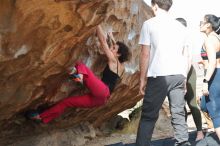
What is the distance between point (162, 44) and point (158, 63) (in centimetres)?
24

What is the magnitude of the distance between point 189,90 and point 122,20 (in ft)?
4.97

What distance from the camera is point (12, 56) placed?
4211 mm

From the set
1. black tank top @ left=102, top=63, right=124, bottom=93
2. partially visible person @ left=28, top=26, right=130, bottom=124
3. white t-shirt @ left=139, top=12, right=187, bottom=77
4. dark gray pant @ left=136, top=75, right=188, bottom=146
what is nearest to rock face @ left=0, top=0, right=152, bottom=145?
partially visible person @ left=28, top=26, right=130, bottom=124

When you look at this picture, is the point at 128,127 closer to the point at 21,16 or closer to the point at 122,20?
the point at 122,20

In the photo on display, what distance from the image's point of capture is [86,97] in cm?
535

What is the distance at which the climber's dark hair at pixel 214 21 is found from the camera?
541 centimetres

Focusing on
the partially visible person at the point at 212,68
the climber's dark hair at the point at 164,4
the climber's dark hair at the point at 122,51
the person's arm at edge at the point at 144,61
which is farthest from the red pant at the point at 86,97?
the partially visible person at the point at 212,68

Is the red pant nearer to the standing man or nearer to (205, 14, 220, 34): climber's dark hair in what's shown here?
the standing man

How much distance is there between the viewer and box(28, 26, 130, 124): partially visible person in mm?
5164

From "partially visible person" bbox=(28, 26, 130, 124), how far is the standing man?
0.63 metres

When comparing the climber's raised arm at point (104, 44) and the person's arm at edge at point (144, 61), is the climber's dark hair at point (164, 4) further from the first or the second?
the climber's raised arm at point (104, 44)

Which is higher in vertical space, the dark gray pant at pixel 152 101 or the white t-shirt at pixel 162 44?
the white t-shirt at pixel 162 44

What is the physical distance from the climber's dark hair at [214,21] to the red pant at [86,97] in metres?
1.68

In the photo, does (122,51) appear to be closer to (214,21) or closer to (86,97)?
Result: (86,97)
